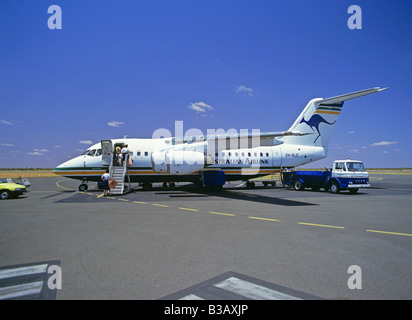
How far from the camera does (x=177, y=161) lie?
17734 millimetres

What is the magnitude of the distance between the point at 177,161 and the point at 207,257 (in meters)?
12.7

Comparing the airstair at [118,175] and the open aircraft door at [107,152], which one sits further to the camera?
the open aircraft door at [107,152]

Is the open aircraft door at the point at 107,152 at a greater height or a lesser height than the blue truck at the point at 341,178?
greater

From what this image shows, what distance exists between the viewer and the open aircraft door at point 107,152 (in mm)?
20219

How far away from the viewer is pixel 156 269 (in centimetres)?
467

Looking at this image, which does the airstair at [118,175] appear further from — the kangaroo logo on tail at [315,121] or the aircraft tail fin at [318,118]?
the kangaroo logo on tail at [315,121]

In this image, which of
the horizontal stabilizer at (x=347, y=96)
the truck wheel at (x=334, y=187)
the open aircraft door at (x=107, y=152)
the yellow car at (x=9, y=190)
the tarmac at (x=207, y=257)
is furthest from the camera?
the open aircraft door at (x=107, y=152)

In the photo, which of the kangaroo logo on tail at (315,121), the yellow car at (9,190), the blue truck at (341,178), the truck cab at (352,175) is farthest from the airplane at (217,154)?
the truck cab at (352,175)

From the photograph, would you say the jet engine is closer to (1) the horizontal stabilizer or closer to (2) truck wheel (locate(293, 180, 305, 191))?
(2) truck wheel (locate(293, 180, 305, 191))

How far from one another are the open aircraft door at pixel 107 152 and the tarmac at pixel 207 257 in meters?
10.8

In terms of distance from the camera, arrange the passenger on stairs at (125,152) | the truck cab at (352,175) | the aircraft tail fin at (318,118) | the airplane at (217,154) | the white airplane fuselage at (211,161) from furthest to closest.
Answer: the aircraft tail fin at (318,118) → the white airplane fuselage at (211,161) → the passenger on stairs at (125,152) → the truck cab at (352,175) → the airplane at (217,154)

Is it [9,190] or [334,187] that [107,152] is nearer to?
[9,190]
